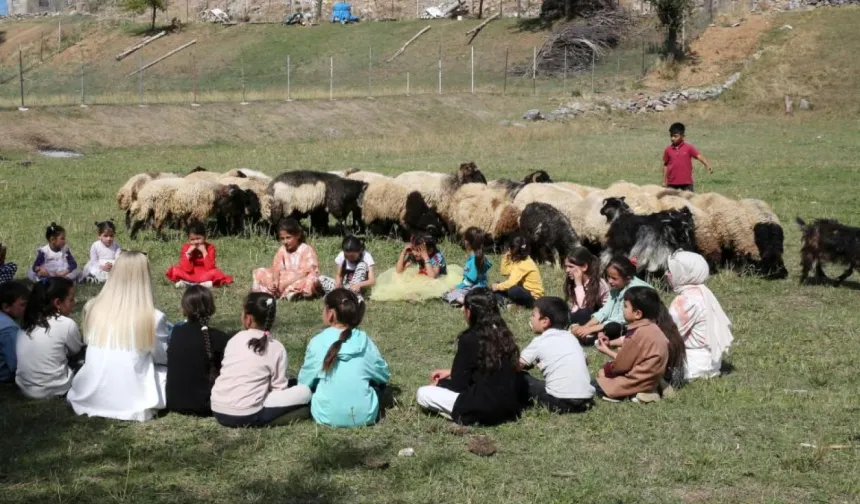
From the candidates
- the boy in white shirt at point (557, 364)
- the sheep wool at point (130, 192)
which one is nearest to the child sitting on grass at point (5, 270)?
the sheep wool at point (130, 192)

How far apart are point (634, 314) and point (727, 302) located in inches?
160

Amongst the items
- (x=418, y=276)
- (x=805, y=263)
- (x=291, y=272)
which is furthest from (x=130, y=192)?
(x=805, y=263)

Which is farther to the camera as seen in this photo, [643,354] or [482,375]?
[643,354]

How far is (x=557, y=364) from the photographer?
7.20m

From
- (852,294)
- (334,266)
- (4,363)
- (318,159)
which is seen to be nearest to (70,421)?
(4,363)

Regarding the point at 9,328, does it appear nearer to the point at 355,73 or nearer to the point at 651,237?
the point at 651,237

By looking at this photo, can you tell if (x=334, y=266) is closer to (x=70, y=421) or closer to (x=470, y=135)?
(x=70, y=421)

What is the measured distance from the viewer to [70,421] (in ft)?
22.7

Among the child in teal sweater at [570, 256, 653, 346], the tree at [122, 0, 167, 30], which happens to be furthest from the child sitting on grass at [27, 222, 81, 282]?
the tree at [122, 0, 167, 30]

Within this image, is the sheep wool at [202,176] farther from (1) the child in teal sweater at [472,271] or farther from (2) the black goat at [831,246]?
(2) the black goat at [831,246]

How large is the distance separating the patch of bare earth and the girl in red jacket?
33378mm

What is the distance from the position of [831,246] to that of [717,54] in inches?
1370

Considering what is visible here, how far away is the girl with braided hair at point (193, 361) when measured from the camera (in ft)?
23.0

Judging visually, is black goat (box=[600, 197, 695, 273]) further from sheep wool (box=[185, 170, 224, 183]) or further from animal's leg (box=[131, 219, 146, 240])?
animal's leg (box=[131, 219, 146, 240])
